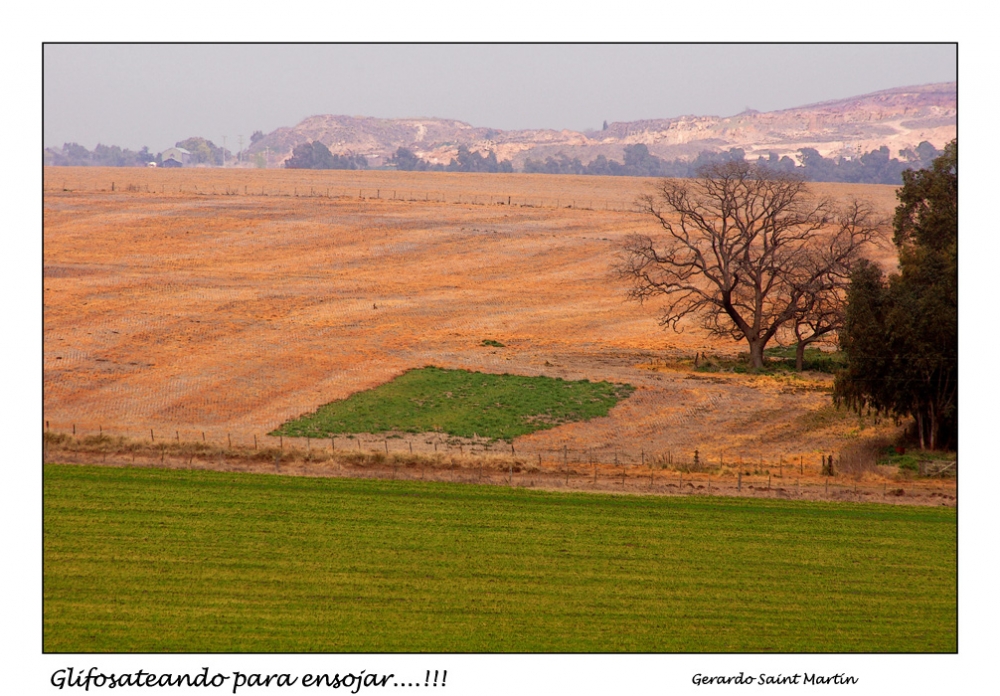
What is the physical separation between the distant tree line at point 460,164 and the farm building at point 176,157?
3903 centimetres

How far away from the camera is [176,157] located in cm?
13550

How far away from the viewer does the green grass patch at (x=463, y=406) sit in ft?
129

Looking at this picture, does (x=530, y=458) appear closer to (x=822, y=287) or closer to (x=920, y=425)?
(x=920, y=425)

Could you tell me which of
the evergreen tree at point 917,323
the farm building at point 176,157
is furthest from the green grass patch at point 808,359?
the farm building at point 176,157

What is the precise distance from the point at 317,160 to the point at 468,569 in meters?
156

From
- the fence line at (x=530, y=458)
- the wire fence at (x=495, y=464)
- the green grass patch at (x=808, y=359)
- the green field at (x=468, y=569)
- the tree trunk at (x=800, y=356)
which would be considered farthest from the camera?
the green grass patch at (x=808, y=359)

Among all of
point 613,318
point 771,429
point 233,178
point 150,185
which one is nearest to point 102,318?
point 613,318

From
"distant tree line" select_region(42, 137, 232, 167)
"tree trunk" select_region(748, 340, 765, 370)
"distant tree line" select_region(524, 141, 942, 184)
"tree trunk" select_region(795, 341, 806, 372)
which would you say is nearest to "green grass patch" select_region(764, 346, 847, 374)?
"tree trunk" select_region(795, 341, 806, 372)

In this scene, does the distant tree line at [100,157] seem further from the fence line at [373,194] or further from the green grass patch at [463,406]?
the green grass patch at [463,406]

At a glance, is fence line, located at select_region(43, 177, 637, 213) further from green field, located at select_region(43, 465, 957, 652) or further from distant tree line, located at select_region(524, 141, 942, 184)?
green field, located at select_region(43, 465, 957, 652)

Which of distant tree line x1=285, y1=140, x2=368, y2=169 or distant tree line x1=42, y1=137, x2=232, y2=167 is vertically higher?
distant tree line x1=285, y1=140, x2=368, y2=169

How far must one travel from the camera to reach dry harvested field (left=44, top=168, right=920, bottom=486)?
40250mm

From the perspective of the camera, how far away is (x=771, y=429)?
39969mm

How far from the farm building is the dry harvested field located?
25.6 meters
